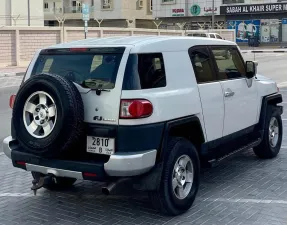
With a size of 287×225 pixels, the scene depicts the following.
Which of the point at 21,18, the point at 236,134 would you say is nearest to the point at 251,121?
the point at 236,134

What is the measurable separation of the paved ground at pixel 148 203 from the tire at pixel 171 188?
10cm

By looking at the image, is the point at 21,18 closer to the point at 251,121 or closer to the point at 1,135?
the point at 1,135

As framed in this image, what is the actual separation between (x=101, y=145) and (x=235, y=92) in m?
2.17

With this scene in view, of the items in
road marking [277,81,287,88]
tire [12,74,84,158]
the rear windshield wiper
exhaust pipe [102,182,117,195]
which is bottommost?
road marking [277,81,287,88]

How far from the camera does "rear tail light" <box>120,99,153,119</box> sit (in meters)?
4.61

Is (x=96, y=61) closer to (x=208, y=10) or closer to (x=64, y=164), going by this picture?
(x=64, y=164)

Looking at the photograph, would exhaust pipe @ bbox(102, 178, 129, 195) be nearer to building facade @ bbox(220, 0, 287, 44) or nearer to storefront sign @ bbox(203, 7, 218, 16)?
building facade @ bbox(220, 0, 287, 44)

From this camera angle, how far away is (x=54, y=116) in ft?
15.5

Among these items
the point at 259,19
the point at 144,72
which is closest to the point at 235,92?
the point at 144,72

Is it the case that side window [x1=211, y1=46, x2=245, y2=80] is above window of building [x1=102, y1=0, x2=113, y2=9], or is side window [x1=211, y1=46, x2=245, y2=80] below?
below

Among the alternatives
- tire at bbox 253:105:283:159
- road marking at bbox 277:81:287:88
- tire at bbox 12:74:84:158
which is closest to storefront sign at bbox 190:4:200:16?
road marking at bbox 277:81:287:88

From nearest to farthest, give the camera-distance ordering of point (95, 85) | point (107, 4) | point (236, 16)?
point (95, 85), point (236, 16), point (107, 4)

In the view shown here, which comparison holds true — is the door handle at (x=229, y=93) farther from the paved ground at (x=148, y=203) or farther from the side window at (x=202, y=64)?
the paved ground at (x=148, y=203)

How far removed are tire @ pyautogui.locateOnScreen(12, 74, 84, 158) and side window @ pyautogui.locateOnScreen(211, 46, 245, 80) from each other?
2.03m
